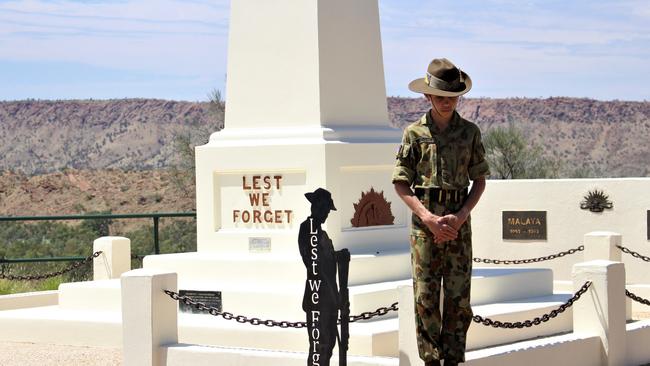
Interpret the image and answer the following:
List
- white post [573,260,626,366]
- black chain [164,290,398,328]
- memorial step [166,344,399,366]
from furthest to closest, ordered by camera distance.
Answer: white post [573,260,626,366] → black chain [164,290,398,328] → memorial step [166,344,399,366]

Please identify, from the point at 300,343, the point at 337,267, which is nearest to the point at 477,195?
the point at 337,267

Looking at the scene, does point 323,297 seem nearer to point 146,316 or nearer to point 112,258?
point 146,316

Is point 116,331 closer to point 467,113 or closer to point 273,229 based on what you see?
point 273,229

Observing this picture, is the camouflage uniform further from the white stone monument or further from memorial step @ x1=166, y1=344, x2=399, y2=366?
the white stone monument

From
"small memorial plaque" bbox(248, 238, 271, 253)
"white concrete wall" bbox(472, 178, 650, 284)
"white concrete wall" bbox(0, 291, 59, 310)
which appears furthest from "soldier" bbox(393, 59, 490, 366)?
"white concrete wall" bbox(472, 178, 650, 284)

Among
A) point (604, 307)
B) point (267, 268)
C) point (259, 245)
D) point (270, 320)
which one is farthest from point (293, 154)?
point (604, 307)

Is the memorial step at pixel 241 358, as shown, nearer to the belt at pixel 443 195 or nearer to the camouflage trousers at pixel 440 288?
the camouflage trousers at pixel 440 288

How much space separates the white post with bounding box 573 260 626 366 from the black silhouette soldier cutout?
10.0ft

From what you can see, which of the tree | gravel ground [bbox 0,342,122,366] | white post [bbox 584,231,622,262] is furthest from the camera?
the tree

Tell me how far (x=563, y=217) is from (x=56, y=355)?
846 cm

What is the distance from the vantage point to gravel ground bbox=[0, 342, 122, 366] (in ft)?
37.2

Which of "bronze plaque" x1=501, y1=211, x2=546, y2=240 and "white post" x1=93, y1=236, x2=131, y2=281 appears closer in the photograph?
"white post" x1=93, y1=236, x2=131, y2=281

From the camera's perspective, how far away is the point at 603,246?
50.4 feet

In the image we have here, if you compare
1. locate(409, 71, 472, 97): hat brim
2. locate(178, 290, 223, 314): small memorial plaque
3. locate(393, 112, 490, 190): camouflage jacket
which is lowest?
locate(178, 290, 223, 314): small memorial plaque
